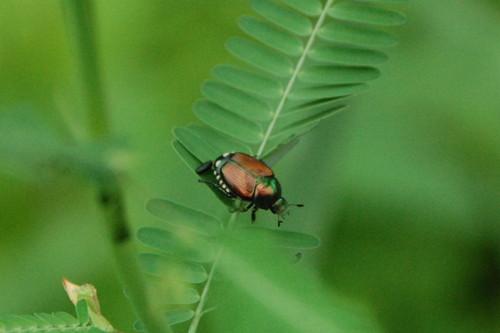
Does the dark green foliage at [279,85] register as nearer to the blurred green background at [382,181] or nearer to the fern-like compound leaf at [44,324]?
the fern-like compound leaf at [44,324]

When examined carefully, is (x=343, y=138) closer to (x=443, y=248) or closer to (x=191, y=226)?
(x=443, y=248)

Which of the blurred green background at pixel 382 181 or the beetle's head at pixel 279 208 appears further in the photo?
the blurred green background at pixel 382 181

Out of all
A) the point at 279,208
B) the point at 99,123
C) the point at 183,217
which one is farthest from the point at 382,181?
the point at 99,123

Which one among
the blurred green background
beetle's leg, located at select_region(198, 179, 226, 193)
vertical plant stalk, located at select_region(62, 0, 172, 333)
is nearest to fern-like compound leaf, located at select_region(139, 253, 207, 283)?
beetle's leg, located at select_region(198, 179, 226, 193)

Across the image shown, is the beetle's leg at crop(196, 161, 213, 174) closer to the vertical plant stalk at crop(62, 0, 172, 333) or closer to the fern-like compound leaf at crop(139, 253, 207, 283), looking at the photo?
the fern-like compound leaf at crop(139, 253, 207, 283)

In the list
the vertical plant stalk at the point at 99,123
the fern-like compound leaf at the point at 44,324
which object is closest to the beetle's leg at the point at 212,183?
the fern-like compound leaf at the point at 44,324

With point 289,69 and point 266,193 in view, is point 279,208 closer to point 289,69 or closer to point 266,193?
point 266,193

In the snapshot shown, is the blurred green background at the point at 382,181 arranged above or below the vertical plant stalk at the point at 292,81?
below
